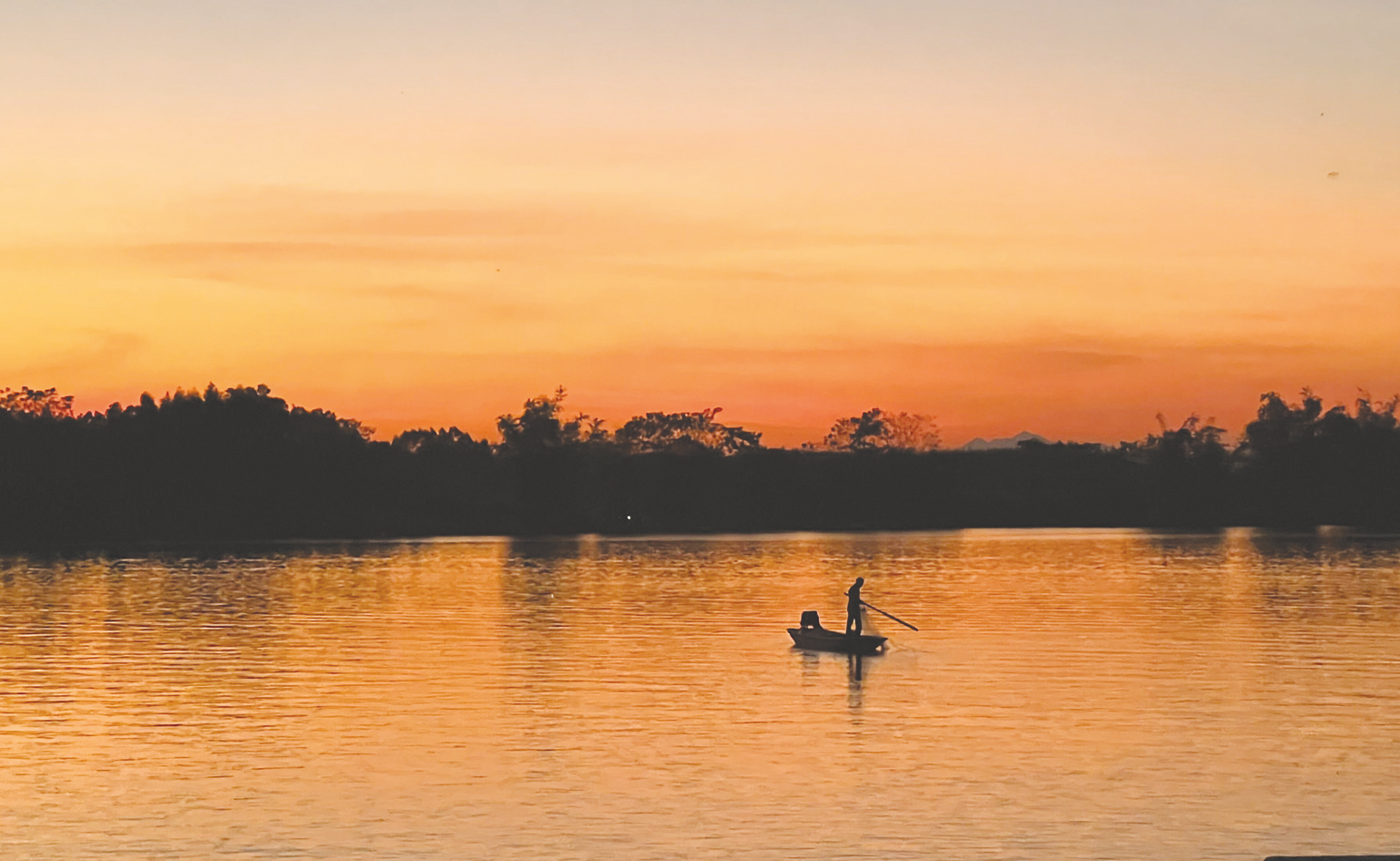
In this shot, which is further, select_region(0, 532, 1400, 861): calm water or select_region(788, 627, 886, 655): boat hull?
select_region(788, 627, 886, 655): boat hull

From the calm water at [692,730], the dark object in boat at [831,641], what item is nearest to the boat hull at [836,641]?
the dark object in boat at [831,641]

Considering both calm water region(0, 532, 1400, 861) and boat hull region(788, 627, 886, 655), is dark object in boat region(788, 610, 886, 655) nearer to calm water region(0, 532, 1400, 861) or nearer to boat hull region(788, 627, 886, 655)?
boat hull region(788, 627, 886, 655)

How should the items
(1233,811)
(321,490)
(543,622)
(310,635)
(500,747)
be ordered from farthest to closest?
(321,490) → (543,622) → (310,635) → (500,747) → (1233,811)

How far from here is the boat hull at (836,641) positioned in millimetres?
47625

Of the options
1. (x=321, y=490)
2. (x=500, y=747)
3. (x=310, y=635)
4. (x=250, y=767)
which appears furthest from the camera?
(x=321, y=490)

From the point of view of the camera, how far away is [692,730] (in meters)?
32.6

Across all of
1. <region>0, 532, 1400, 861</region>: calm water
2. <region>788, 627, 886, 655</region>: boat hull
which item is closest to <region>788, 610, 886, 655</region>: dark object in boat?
<region>788, 627, 886, 655</region>: boat hull

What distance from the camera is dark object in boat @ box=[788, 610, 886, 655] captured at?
4765cm

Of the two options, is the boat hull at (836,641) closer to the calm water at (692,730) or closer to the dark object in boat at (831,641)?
the dark object in boat at (831,641)

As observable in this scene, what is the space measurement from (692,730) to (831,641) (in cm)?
1632

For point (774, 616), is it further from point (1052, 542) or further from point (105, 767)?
point (1052, 542)

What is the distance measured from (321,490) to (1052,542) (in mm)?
78432

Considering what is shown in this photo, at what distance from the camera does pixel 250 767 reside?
28516 millimetres

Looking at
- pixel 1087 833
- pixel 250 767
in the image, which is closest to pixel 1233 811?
pixel 1087 833
